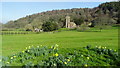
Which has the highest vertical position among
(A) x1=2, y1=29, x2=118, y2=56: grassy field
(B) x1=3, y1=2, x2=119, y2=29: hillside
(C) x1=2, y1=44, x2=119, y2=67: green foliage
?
(B) x1=3, y1=2, x2=119, y2=29: hillside

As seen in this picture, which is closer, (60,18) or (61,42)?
(61,42)

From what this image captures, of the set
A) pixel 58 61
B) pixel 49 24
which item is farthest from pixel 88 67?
pixel 49 24

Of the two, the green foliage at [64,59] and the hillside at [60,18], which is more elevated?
the hillside at [60,18]

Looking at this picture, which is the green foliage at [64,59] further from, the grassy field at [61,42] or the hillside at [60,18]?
the hillside at [60,18]

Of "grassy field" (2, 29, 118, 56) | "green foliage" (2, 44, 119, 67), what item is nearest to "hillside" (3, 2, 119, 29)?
"grassy field" (2, 29, 118, 56)

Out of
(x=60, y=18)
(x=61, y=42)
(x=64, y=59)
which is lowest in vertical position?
(x=61, y=42)

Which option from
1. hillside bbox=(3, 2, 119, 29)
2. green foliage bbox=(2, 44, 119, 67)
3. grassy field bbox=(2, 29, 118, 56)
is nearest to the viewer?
green foliage bbox=(2, 44, 119, 67)

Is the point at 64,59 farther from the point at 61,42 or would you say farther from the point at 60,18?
the point at 60,18

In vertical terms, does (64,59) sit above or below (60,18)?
below

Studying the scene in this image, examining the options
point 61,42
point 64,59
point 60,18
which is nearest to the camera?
point 64,59

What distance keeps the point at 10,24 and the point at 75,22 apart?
121ft

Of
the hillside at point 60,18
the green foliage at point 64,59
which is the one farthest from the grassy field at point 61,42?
the hillside at point 60,18

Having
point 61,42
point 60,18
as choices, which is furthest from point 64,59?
point 60,18

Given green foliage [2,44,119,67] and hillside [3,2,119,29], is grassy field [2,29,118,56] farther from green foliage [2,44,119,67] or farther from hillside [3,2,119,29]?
hillside [3,2,119,29]
